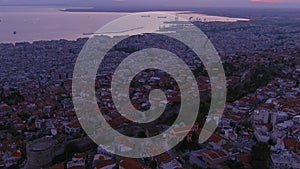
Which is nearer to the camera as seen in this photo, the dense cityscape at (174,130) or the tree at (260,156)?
the tree at (260,156)

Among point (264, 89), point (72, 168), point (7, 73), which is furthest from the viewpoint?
point (7, 73)

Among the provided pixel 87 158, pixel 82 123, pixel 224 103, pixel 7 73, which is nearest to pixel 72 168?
pixel 87 158

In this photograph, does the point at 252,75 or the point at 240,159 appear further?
the point at 252,75

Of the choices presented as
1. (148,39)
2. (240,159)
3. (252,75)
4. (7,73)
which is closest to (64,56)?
(7,73)

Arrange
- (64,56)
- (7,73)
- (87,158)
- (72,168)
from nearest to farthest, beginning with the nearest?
(72,168), (87,158), (7,73), (64,56)

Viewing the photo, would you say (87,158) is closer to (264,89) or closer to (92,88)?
(92,88)

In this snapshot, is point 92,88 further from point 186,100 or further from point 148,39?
point 148,39

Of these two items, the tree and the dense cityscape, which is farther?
the dense cityscape

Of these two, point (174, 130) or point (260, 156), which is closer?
point (260, 156)
